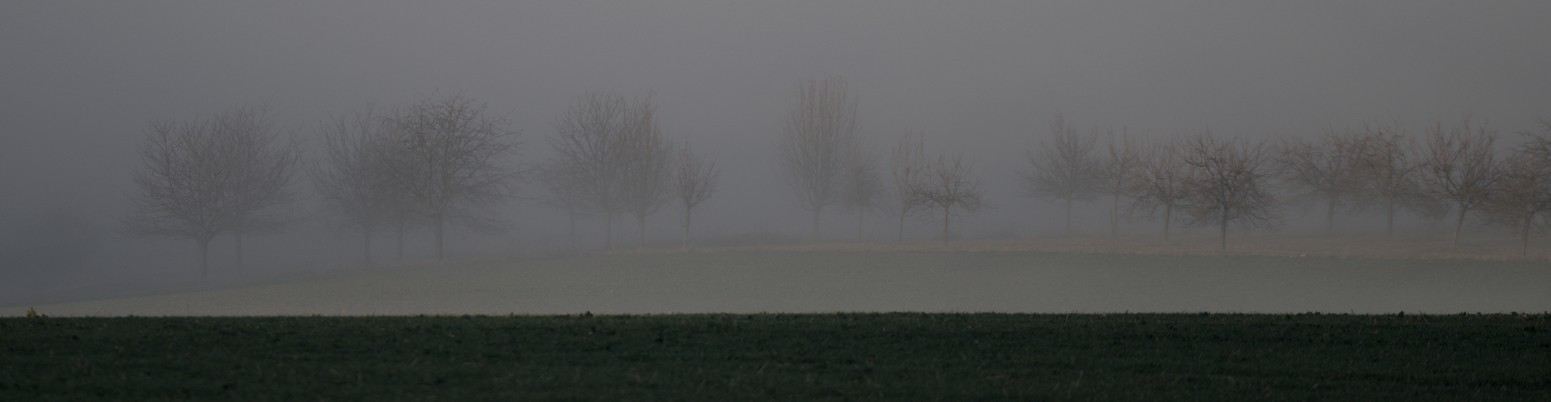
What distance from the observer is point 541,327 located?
1046cm

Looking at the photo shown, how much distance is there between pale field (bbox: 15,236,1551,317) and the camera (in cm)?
2611

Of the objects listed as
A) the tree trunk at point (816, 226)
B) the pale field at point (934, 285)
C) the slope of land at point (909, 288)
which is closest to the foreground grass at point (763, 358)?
the slope of land at point (909, 288)

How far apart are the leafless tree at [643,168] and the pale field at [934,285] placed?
821cm

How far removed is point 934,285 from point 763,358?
2257 centimetres

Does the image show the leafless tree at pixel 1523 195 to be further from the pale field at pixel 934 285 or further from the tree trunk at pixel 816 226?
the tree trunk at pixel 816 226

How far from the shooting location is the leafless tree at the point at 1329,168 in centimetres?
4638

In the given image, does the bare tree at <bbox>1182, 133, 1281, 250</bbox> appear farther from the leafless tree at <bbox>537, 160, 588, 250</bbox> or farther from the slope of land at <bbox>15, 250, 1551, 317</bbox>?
the leafless tree at <bbox>537, 160, 588, 250</bbox>

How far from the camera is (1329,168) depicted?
47.6m

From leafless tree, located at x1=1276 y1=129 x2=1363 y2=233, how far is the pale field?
23.3 ft

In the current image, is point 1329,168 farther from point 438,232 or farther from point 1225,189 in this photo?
point 438,232

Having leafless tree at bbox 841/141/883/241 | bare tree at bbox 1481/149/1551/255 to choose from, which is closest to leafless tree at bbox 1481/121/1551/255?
bare tree at bbox 1481/149/1551/255

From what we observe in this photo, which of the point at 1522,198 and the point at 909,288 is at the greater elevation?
the point at 1522,198

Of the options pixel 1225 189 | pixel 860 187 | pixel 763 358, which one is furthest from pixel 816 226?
pixel 763 358

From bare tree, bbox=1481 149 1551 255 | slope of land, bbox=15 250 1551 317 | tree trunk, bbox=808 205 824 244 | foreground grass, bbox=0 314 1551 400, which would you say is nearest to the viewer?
foreground grass, bbox=0 314 1551 400
